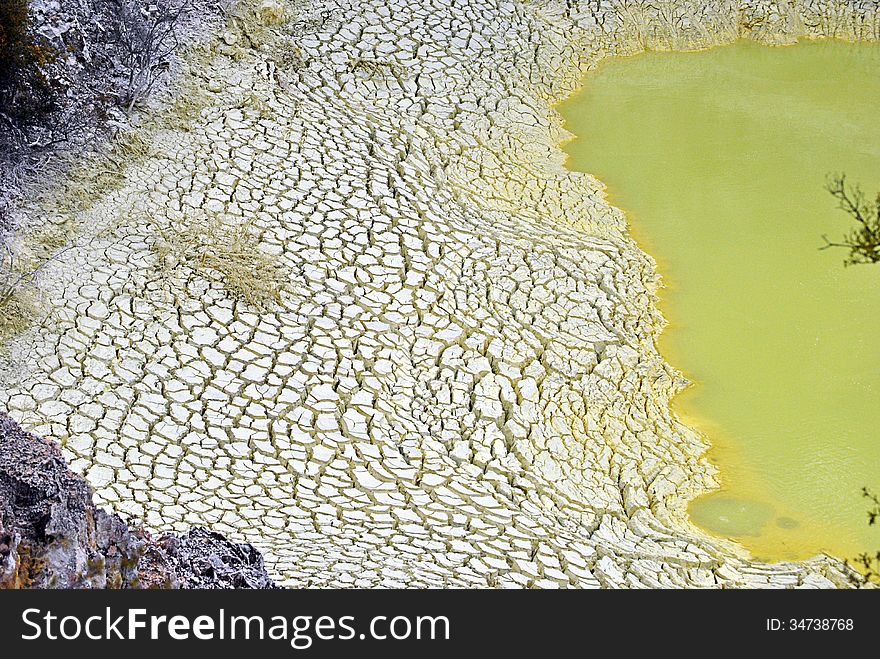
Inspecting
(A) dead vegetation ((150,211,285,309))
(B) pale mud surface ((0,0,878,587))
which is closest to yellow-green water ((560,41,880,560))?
(B) pale mud surface ((0,0,878,587))

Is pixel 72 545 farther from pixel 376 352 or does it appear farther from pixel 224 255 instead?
pixel 224 255

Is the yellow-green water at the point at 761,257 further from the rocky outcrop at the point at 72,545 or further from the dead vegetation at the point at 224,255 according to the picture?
the rocky outcrop at the point at 72,545

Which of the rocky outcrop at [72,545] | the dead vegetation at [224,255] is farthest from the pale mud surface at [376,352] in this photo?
the rocky outcrop at [72,545]

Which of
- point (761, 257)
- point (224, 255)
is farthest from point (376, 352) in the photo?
point (761, 257)

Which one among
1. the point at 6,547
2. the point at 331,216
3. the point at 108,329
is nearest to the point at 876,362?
the point at 331,216

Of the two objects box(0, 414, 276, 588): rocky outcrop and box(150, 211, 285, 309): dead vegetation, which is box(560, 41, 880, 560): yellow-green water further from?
box(0, 414, 276, 588): rocky outcrop

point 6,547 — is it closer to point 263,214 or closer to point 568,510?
point 568,510
